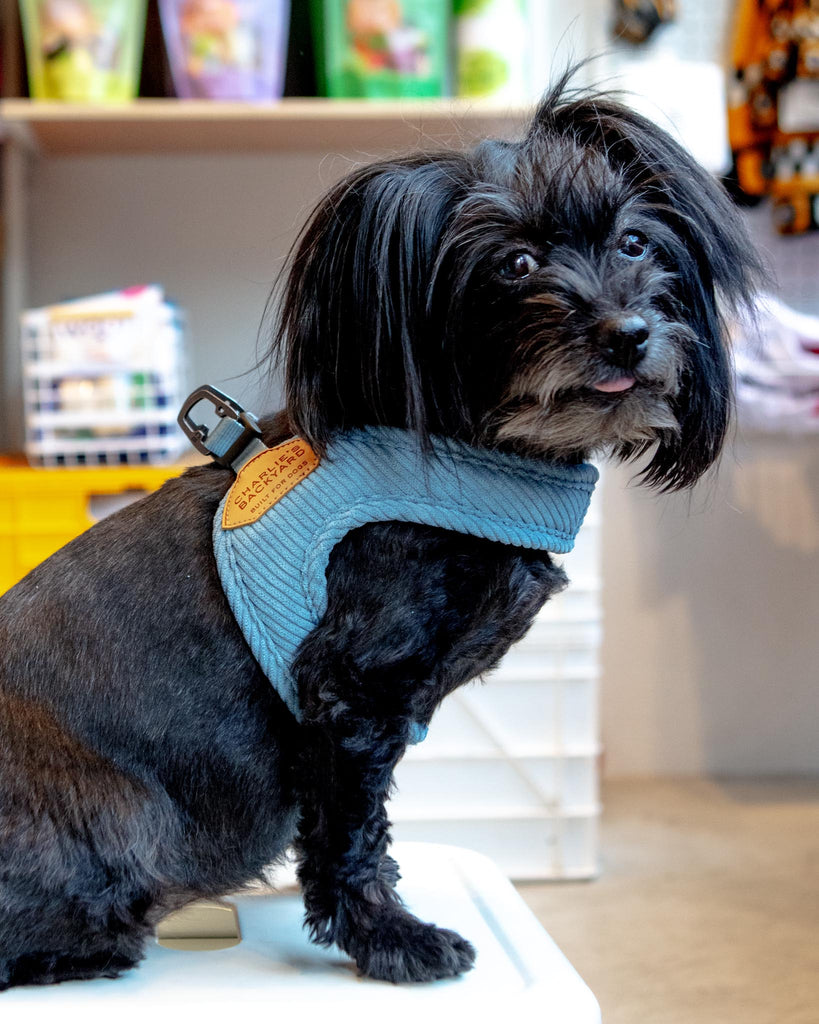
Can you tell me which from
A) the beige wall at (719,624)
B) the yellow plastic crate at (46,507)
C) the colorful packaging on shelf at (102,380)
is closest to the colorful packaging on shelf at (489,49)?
the colorful packaging on shelf at (102,380)

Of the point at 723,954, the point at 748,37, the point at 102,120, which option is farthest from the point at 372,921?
the point at 748,37

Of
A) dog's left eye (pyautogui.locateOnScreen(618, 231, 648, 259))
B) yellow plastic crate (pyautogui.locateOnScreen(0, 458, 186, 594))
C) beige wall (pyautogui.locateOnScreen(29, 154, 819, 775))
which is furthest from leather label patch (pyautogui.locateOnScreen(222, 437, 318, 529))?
beige wall (pyautogui.locateOnScreen(29, 154, 819, 775))

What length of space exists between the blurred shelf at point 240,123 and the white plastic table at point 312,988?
3.51ft

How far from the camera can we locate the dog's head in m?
0.69

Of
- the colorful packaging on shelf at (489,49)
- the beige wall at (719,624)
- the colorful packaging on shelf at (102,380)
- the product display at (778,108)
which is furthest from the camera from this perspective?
the beige wall at (719,624)

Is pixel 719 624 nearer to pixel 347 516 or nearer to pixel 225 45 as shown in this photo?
pixel 225 45

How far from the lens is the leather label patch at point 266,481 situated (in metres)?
0.74

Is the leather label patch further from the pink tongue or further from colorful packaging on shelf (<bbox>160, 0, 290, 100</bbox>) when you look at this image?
colorful packaging on shelf (<bbox>160, 0, 290, 100</bbox>)

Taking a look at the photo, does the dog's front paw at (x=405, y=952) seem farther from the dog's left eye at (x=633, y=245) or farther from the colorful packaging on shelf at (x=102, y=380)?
the colorful packaging on shelf at (x=102, y=380)

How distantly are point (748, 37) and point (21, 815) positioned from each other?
6.60 feet

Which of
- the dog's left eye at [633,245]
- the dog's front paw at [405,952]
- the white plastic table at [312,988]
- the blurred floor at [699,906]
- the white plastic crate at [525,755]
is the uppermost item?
the dog's left eye at [633,245]

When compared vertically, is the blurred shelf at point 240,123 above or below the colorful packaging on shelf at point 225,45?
below

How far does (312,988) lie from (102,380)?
42.6 inches

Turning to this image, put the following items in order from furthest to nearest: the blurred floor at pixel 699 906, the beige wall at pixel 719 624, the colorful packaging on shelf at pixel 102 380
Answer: the beige wall at pixel 719 624, the colorful packaging on shelf at pixel 102 380, the blurred floor at pixel 699 906
